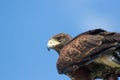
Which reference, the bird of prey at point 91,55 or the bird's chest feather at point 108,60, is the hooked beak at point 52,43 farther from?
the bird's chest feather at point 108,60

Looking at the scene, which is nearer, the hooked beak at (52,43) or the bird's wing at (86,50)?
the bird's wing at (86,50)

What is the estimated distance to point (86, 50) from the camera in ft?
255

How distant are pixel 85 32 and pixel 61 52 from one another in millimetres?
598

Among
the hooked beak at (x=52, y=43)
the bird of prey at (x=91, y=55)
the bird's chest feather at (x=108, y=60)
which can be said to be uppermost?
the hooked beak at (x=52, y=43)

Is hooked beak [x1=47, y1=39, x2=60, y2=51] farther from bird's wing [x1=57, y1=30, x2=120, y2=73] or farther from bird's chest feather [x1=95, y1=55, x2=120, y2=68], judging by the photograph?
bird's chest feather [x1=95, y1=55, x2=120, y2=68]

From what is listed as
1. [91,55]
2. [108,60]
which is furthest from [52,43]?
[108,60]

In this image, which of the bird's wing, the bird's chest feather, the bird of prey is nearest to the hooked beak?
the bird of prey

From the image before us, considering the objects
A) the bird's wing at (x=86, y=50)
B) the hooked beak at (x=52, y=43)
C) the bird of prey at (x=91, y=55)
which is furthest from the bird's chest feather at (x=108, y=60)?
the hooked beak at (x=52, y=43)

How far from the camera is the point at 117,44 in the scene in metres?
77.4

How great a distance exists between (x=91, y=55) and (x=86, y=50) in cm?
23

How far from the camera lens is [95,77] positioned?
256ft

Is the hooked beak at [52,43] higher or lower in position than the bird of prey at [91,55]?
higher

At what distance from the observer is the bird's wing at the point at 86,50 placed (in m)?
77.4

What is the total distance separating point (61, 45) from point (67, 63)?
1359 mm
